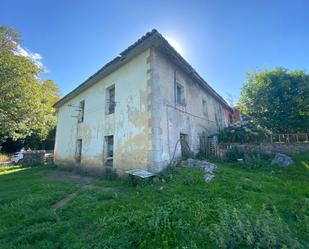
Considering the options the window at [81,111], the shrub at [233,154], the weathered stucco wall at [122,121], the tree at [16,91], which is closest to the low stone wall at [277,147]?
the shrub at [233,154]

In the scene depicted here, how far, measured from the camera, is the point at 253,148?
893 cm

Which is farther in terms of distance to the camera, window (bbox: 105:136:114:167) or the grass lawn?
window (bbox: 105:136:114:167)

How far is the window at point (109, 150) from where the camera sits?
345 inches

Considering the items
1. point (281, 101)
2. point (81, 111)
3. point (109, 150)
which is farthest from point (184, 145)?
point (81, 111)

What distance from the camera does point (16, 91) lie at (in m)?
14.9

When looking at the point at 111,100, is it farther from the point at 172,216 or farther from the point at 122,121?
the point at 172,216

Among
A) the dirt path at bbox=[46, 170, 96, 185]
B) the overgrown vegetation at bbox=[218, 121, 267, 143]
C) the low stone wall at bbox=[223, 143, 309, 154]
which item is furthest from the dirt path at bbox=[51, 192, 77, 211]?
the overgrown vegetation at bbox=[218, 121, 267, 143]

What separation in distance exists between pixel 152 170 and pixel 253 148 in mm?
5320

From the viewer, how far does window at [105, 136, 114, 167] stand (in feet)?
28.8

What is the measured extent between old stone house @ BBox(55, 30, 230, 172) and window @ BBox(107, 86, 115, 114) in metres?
0.05

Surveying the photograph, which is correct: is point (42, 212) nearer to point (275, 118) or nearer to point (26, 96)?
point (275, 118)

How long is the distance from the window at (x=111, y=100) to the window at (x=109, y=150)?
136 centimetres

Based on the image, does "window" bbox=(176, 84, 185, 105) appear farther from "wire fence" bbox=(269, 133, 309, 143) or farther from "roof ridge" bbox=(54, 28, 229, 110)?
"wire fence" bbox=(269, 133, 309, 143)

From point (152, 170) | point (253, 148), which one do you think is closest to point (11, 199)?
point (152, 170)
